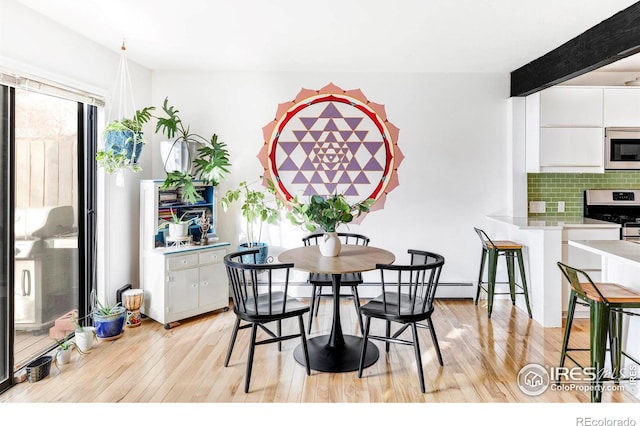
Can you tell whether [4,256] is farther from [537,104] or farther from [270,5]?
Answer: [537,104]

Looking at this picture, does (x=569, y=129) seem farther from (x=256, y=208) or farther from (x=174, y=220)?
(x=174, y=220)

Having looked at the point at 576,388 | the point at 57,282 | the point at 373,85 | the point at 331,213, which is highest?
the point at 373,85

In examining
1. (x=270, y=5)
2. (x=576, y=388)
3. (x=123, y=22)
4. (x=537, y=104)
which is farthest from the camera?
(x=537, y=104)

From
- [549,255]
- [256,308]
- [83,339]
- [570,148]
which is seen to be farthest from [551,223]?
[83,339]

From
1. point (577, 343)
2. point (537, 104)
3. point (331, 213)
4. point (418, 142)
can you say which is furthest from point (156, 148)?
point (577, 343)

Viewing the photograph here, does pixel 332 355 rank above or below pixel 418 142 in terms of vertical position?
below

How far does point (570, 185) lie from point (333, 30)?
3081 millimetres

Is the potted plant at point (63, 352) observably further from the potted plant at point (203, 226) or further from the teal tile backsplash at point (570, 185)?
the teal tile backsplash at point (570, 185)

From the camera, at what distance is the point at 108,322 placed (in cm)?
313

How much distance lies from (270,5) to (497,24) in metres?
1.67

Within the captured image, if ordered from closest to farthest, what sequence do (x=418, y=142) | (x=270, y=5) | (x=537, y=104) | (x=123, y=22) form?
(x=270, y=5) < (x=123, y=22) < (x=537, y=104) < (x=418, y=142)

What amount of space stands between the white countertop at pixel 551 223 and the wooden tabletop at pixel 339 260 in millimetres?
1496

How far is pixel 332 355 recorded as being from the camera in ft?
8.96

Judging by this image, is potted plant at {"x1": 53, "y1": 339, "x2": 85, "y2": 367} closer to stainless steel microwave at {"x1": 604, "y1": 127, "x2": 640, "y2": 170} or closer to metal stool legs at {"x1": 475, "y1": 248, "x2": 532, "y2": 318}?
metal stool legs at {"x1": 475, "y1": 248, "x2": 532, "y2": 318}
